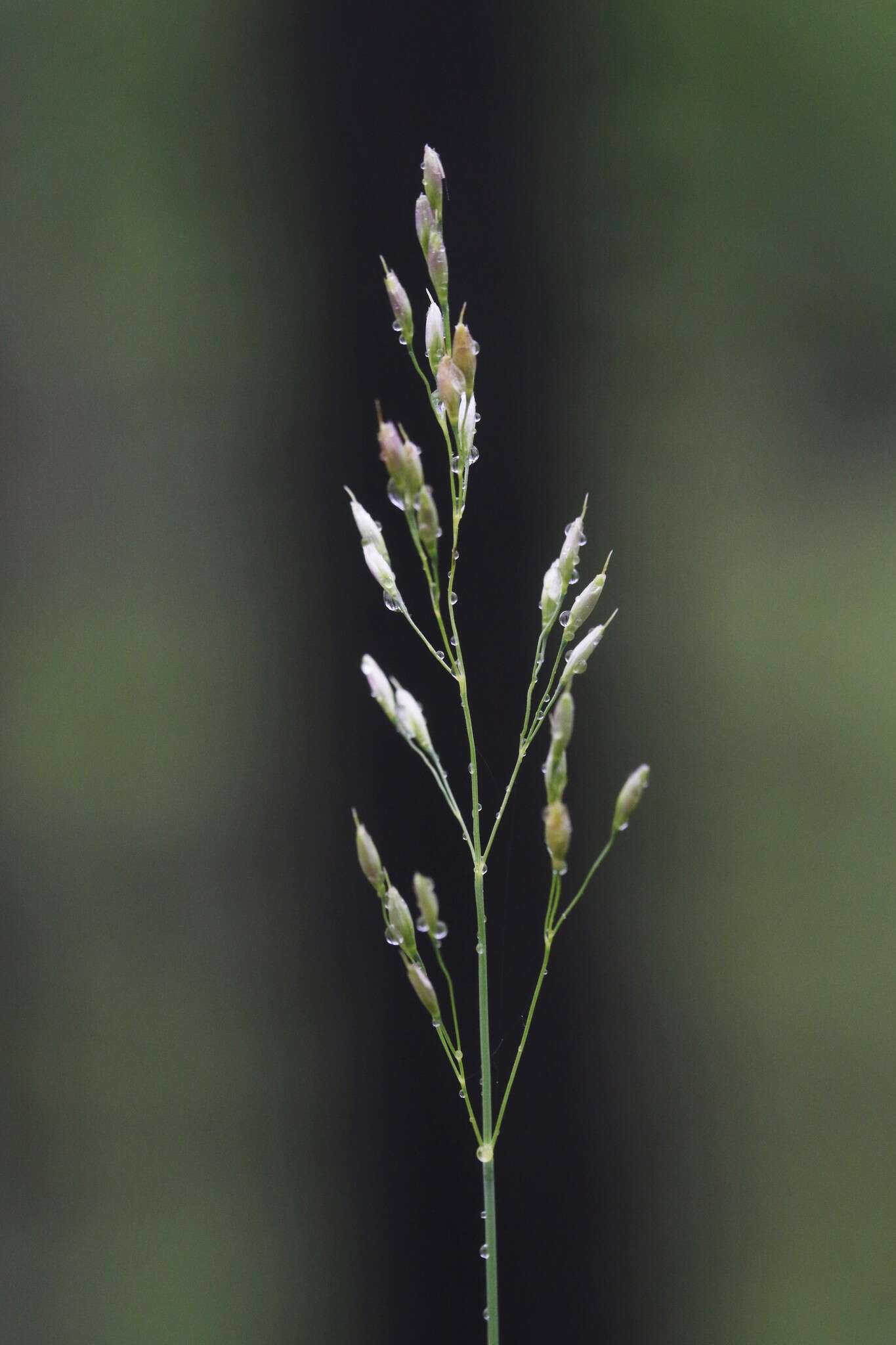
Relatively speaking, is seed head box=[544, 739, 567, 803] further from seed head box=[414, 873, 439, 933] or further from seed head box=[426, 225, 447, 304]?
seed head box=[426, 225, 447, 304]

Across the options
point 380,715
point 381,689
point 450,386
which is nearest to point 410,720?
point 381,689

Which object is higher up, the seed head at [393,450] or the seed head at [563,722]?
the seed head at [393,450]

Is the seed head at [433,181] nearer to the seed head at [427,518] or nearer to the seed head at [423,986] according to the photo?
the seed head at [427,518]

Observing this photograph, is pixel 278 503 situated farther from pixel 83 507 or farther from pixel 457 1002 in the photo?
pixel 457 1002

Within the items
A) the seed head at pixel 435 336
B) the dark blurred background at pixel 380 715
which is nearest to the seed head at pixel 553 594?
the seed head at pixel 435 336

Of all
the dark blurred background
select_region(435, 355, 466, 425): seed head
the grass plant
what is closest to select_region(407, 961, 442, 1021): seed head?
the grass plant

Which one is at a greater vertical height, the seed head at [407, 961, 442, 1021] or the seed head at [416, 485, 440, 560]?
the seed head at [416, 485, 440, 560]

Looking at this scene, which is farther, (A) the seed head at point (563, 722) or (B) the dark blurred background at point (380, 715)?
(B) the dark blurred background at point (380, 715)
